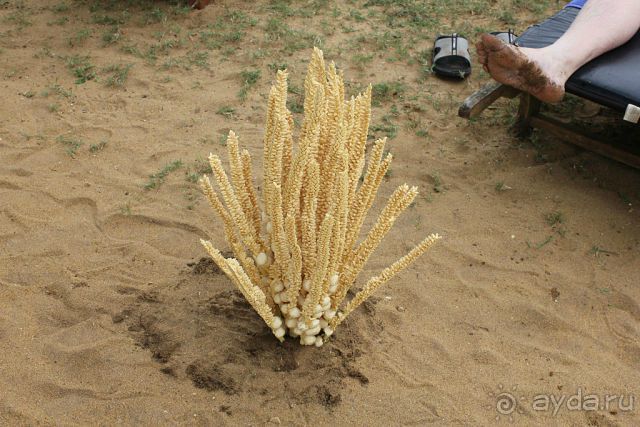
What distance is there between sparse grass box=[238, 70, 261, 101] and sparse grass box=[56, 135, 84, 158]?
3.43 feet

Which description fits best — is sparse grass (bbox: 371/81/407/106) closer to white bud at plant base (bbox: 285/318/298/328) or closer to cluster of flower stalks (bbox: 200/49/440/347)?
cluster of flower stalks (bbox: 200/49/440/347)

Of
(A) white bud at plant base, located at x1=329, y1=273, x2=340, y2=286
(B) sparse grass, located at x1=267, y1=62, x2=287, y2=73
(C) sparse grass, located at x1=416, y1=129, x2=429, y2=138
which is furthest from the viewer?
(B) sparse grass, located at x1=267, y1=62, x2=287, y2=73

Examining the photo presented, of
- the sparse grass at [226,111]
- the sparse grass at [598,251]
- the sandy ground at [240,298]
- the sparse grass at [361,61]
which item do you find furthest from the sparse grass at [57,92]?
the sparse grass at [598,251]

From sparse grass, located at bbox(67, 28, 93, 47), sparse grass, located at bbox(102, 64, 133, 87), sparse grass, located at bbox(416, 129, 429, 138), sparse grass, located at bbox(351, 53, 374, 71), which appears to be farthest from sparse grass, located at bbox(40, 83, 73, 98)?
sparse grass, located at bbox(416, 129, 429, 138)

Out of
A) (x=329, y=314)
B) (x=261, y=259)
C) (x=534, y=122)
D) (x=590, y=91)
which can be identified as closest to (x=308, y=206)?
(x=261, y=259)

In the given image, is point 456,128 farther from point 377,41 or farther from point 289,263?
point 289,263

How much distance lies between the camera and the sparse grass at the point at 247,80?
3.99m

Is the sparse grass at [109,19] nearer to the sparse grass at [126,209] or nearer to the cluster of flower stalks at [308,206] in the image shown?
the sparse grass at [126,209]

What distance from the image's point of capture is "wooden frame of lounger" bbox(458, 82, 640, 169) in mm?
3201

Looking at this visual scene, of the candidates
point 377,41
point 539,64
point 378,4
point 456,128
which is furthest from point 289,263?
point 378,4

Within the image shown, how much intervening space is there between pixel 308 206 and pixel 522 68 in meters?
1.61

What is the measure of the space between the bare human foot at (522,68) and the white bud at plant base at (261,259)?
1581mm

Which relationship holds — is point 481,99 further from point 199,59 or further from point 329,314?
point 199,59

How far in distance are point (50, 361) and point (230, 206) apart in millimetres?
959
